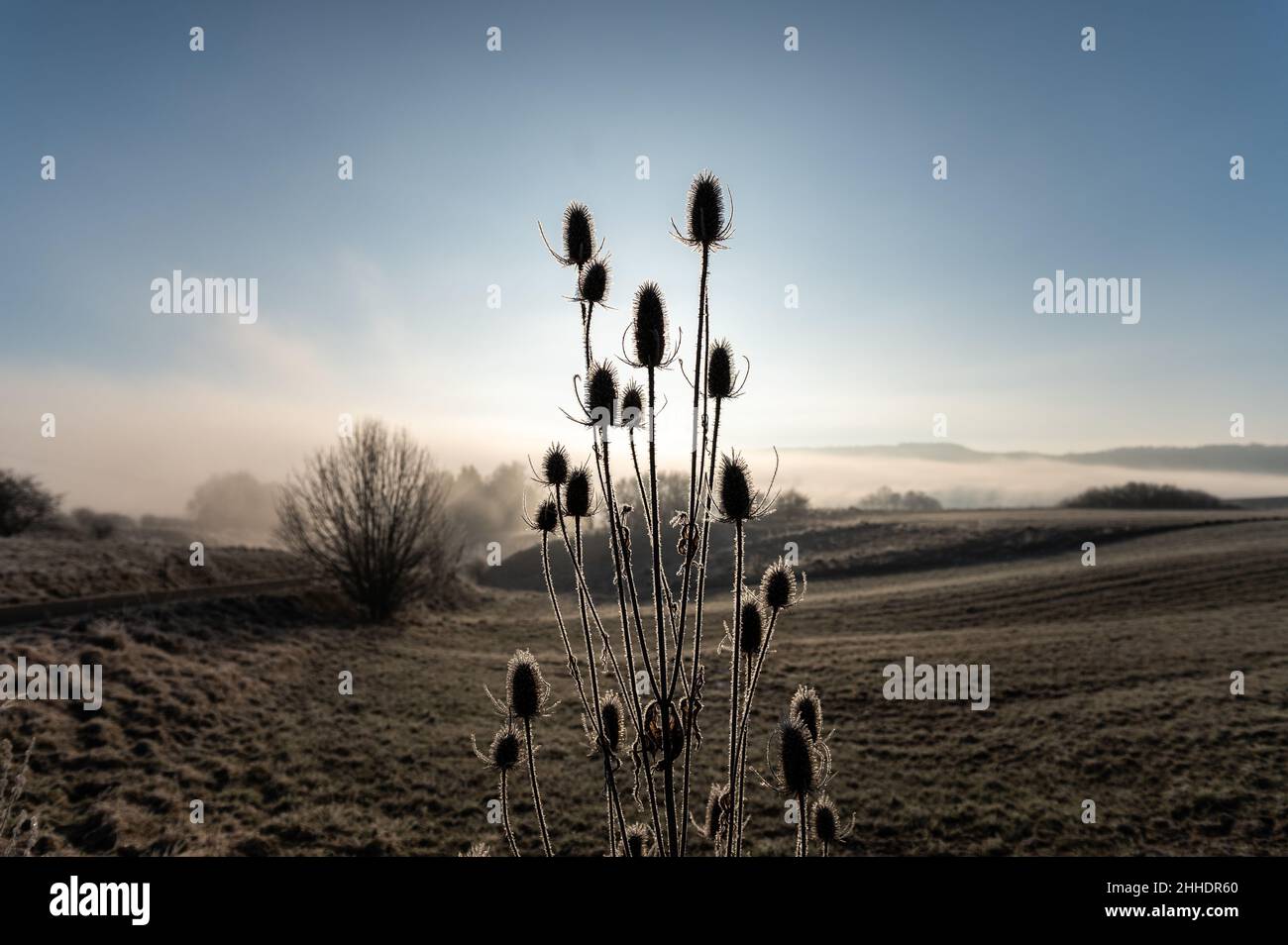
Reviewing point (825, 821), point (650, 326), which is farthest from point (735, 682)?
point (825, 821)

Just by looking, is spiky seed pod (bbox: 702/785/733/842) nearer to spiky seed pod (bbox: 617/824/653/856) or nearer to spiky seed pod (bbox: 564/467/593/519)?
spiky seed pod (bbox: 617/824/653/856)

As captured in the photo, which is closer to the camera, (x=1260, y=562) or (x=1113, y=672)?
(x=1113, y=672)

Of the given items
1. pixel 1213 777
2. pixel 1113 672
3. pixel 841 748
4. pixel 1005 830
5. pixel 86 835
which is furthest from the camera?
pixel 1113 672

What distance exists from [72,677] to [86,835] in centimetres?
537

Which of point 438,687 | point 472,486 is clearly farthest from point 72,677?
point 472,486

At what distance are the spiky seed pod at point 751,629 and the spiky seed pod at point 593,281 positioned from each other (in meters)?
1.01

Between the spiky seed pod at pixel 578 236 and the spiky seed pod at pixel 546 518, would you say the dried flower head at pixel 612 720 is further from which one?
the spiky seed pod at pixel 578 236

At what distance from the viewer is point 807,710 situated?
6.68ft

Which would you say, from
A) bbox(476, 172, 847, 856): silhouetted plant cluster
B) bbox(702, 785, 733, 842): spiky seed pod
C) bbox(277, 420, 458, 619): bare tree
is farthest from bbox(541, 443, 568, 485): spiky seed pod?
bbox(277, 420, 458, 619): bare tree

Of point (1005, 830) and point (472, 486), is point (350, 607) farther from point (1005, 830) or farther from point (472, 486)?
point (472, 486)

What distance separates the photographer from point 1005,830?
23.9 feet

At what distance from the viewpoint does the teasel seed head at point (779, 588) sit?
6.08 ft

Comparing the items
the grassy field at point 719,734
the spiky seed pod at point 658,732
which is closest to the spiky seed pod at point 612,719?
the spiky seed pod at point 658,732

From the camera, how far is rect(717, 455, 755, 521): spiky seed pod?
1.66 meters
